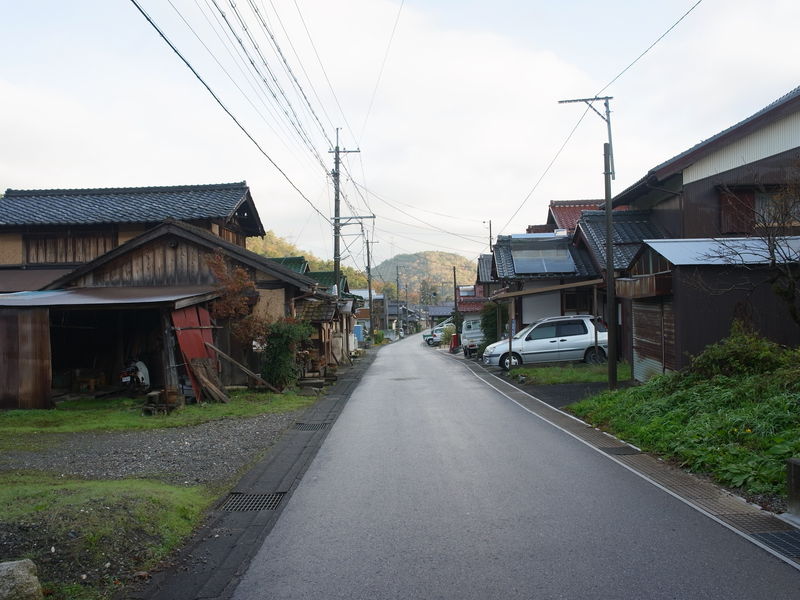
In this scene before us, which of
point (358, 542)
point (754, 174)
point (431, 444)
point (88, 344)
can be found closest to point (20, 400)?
point (88, 344)

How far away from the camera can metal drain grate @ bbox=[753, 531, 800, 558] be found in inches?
205

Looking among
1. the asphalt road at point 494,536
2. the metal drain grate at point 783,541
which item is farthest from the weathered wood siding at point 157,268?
the metal drain grate at point 783,541

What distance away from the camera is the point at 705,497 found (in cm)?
691

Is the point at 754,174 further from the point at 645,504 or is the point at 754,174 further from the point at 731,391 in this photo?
the point at 645,504

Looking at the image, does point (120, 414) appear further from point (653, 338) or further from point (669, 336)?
point (653, 338)

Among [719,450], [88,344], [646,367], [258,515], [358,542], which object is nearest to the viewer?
[358,542]

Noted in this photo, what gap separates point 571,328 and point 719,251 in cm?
1167

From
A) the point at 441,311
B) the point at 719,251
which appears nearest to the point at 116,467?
the point at 719,251

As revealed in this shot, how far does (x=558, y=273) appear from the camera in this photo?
27250mm

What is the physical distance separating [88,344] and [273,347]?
20.6ft

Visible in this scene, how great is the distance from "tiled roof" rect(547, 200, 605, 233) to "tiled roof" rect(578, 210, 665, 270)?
9.26 m

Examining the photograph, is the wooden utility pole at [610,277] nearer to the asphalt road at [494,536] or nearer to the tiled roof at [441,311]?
the asphalt road at [494,536]

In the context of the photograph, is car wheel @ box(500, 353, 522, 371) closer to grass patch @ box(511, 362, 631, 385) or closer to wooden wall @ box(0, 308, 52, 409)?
grass patch @ box(511, 362, 631, 385)

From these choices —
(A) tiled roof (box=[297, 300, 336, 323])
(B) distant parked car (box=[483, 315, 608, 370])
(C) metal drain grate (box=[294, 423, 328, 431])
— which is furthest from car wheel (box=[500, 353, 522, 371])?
(C) metal drain grate (box=[294, 423, 328, 431])
